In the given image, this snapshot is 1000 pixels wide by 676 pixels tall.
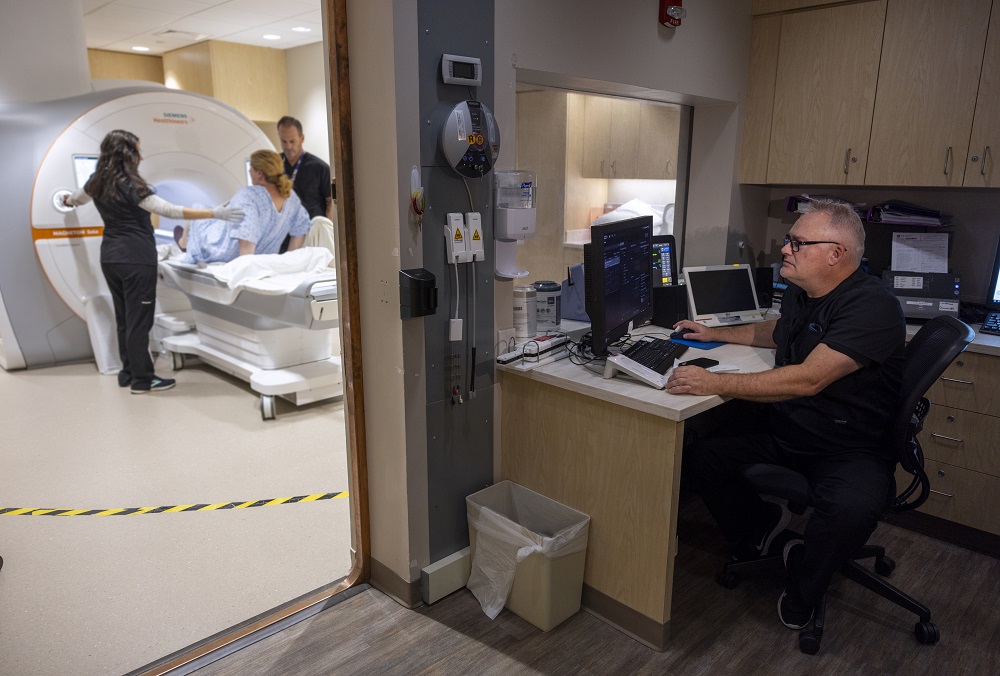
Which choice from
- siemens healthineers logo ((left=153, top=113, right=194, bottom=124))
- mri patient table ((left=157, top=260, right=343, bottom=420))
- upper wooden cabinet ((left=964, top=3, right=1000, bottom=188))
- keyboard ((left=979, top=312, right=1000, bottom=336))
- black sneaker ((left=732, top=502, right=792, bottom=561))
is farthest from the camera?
siemens healthineers logo ((left=153, top=113, right=194, bottom=124))

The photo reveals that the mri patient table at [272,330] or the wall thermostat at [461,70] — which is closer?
the wall thermostat at [461,70]

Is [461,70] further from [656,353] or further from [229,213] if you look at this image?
[229,213]

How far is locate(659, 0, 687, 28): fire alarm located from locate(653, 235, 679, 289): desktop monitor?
0.83 meters

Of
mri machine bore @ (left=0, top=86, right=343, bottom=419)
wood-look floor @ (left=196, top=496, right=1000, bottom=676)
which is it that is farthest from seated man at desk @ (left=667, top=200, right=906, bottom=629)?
mri machine bore @ (left=0, top=86, right=343, bottom=419)

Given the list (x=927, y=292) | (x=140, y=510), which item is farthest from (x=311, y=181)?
(x=927, y=292)

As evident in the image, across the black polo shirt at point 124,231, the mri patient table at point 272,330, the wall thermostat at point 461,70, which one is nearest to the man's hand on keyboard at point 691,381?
the wall thermostat at point 461,70

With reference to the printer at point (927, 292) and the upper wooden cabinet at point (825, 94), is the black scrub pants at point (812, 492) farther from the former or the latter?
the upper wooden cabinet at point (825, 94)

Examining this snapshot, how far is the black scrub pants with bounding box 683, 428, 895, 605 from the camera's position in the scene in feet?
6.72

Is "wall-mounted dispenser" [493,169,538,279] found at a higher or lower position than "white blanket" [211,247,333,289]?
higher

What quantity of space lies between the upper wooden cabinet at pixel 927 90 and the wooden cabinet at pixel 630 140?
0.87m

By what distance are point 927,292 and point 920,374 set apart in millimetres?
1088

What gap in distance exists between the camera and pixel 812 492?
7.01ft

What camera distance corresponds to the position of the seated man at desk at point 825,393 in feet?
6.76

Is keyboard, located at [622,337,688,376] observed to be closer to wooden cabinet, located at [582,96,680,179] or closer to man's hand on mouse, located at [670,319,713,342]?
man's hand on mouse, located at [670,319,713,342]
